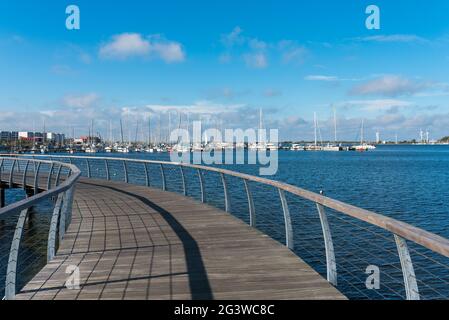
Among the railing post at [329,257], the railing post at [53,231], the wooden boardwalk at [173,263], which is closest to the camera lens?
the wooden boardwalk at [173,263]

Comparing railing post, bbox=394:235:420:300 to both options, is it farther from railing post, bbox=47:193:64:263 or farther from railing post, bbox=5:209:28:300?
railing post, bbox=47:193:64:263

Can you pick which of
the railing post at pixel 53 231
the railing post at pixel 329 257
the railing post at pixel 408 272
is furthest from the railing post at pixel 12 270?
the railing post at pixel 408 272

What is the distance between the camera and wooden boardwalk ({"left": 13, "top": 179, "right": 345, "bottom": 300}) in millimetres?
4375

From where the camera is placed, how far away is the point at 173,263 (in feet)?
18.0

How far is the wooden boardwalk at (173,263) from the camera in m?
4.38

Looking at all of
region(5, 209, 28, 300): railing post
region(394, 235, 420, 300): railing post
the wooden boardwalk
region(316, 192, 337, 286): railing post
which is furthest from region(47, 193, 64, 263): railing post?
region(394, 235, 420, 300): railing post

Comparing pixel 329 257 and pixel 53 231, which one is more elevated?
pixel 53 231

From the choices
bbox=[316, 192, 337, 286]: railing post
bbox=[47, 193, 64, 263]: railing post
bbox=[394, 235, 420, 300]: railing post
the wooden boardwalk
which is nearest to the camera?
bbox=[394, 235, 420, 300]: railing post

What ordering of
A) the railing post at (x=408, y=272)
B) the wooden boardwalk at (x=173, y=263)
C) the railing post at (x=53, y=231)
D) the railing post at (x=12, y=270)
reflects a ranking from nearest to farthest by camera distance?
the railing post at (x=408, y=272), the railing post at (x=12, y=270), the wooden boardwalk at (x=173, y=263), the railing post at (x=53, y=231)

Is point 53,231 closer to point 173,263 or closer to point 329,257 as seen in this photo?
point 173,263

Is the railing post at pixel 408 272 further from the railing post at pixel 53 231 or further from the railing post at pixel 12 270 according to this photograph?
the railing post at pixel 53 231

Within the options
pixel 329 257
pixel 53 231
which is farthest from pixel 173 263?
pixel 329 257

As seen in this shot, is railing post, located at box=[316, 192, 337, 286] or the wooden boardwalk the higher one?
railing post, located at box=[316, 192, 337, 286]
